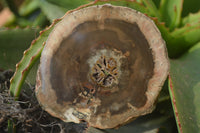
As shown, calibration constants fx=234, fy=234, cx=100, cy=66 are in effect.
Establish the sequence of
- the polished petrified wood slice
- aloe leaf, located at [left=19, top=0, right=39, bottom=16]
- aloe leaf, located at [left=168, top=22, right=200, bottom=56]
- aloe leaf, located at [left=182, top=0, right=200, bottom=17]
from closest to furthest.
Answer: the polished petrified wood slice → aloe leaf, located at [left=168, top=22, right=200, bottom=56] → aloe leaf, located at [left=182, top=0, right=200, bottom=17] → aloe leaf, located at [left=19, top=0, right=39, bottom=16]

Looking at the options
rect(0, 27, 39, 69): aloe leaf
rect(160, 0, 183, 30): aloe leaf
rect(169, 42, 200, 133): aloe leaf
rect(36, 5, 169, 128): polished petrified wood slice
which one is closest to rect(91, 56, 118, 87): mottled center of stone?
rect(36, 5, 169, 128): polished petrified wood slice

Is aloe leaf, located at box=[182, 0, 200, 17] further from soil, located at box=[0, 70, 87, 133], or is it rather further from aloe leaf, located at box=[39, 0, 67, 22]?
soil, located at box=[0, 70, 87, 133]

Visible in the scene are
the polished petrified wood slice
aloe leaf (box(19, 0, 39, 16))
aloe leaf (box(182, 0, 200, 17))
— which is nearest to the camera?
the polished petrified wood slice

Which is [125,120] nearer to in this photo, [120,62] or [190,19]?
[120,62]

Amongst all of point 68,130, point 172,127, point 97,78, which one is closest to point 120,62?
point 97,78

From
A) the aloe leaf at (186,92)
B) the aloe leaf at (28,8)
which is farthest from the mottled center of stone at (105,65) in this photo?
the aloe leaf at (28,8)

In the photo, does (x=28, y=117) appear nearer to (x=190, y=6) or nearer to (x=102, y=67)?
(x=102, y=67)
